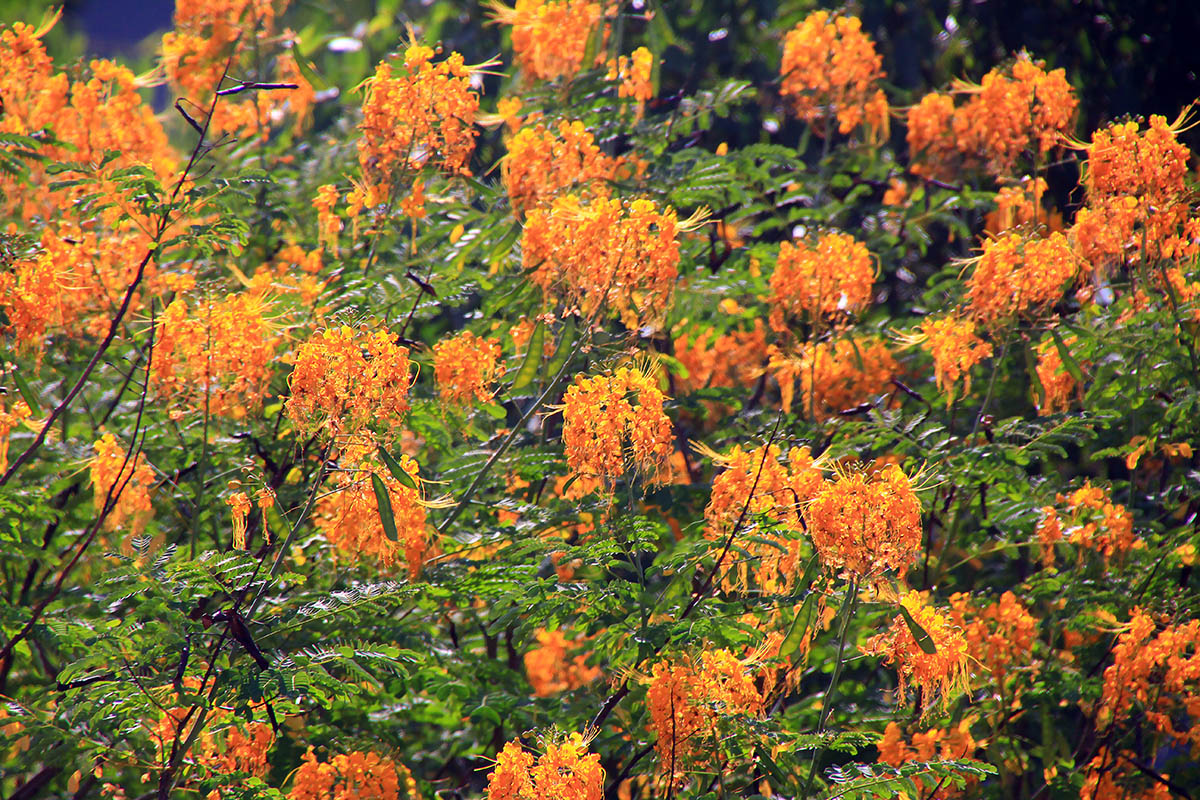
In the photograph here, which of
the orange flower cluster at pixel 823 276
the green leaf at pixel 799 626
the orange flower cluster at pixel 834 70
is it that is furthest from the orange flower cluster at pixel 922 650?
the orange flower cluster at pixel 834 70

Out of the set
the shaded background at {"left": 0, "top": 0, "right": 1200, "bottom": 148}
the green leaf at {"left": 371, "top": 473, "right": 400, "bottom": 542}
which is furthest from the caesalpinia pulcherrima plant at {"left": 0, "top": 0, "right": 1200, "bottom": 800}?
the shaded background at {"left": 0, "top": 0, "right": 1200, "bottom": 148}

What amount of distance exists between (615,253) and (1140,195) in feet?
7.90

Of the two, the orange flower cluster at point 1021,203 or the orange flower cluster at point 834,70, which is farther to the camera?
the orange flower cluster at point 834,70

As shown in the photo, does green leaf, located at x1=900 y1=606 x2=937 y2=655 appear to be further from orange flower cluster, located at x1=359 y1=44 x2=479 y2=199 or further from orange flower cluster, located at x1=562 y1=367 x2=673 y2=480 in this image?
orange flower cluster, located at x1=359 y1=44 x2=479 y2=199

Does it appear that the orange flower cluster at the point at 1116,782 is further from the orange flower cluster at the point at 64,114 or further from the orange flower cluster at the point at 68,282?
the orange flower cluster at the point at 64,114

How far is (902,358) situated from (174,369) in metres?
3.61

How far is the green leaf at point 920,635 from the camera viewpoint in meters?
3.46

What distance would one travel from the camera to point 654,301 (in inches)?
165

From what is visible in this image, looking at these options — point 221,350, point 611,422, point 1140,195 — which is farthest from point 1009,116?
point 221,350

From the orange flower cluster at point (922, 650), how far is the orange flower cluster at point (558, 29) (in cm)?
320

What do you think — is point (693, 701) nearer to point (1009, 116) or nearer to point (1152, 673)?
point (1152, 673)

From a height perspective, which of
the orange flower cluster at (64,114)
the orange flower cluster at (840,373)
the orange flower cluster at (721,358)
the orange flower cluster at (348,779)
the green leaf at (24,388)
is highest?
the orange flower cluster at (64,114)

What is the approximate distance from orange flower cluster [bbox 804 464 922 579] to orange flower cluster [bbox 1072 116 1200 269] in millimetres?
2087

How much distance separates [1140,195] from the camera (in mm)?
4910
